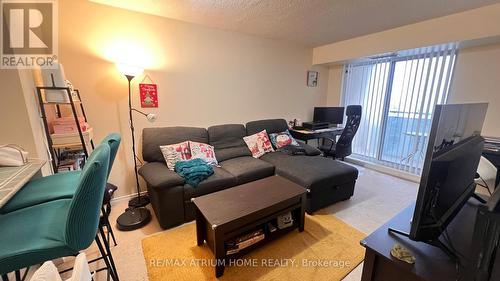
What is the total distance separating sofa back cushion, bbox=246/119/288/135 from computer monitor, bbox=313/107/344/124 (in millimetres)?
968

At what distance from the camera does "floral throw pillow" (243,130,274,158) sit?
128 inches

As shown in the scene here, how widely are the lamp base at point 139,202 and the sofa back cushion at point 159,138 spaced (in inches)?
19.2

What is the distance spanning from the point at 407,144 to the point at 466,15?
1.89 metres

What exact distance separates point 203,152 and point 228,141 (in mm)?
558

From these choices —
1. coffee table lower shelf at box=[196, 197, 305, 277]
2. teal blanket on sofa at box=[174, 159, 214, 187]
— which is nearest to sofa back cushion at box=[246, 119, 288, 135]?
teal blanket on sofa at box=[174, 159, 214, 187]

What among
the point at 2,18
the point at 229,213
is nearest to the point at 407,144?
the point at 229,213

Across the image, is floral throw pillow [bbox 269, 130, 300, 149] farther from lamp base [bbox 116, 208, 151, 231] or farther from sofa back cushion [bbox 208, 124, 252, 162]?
lamp base [bbox 116, 208, 151, 231]

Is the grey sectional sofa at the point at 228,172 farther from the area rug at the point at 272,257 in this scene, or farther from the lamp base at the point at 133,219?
the area rug at the point at 272,257

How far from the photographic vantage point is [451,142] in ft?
2.87

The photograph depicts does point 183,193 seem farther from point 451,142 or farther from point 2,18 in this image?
point 451,142

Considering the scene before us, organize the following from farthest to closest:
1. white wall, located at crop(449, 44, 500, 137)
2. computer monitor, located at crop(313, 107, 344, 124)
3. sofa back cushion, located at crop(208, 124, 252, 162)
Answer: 1. computer monitor, located at crop(313, 107, 344, 124)
2. sofa back cushion, located at crop(208, 124, 252, 162)
3. white wall, located at crop(449, 44, 500, 137)

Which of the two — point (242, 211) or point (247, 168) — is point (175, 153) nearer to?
point (247, 168)

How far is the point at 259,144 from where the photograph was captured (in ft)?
10.8

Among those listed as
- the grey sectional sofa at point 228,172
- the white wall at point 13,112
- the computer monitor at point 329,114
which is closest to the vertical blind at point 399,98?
the computer monitor at point 329,114
